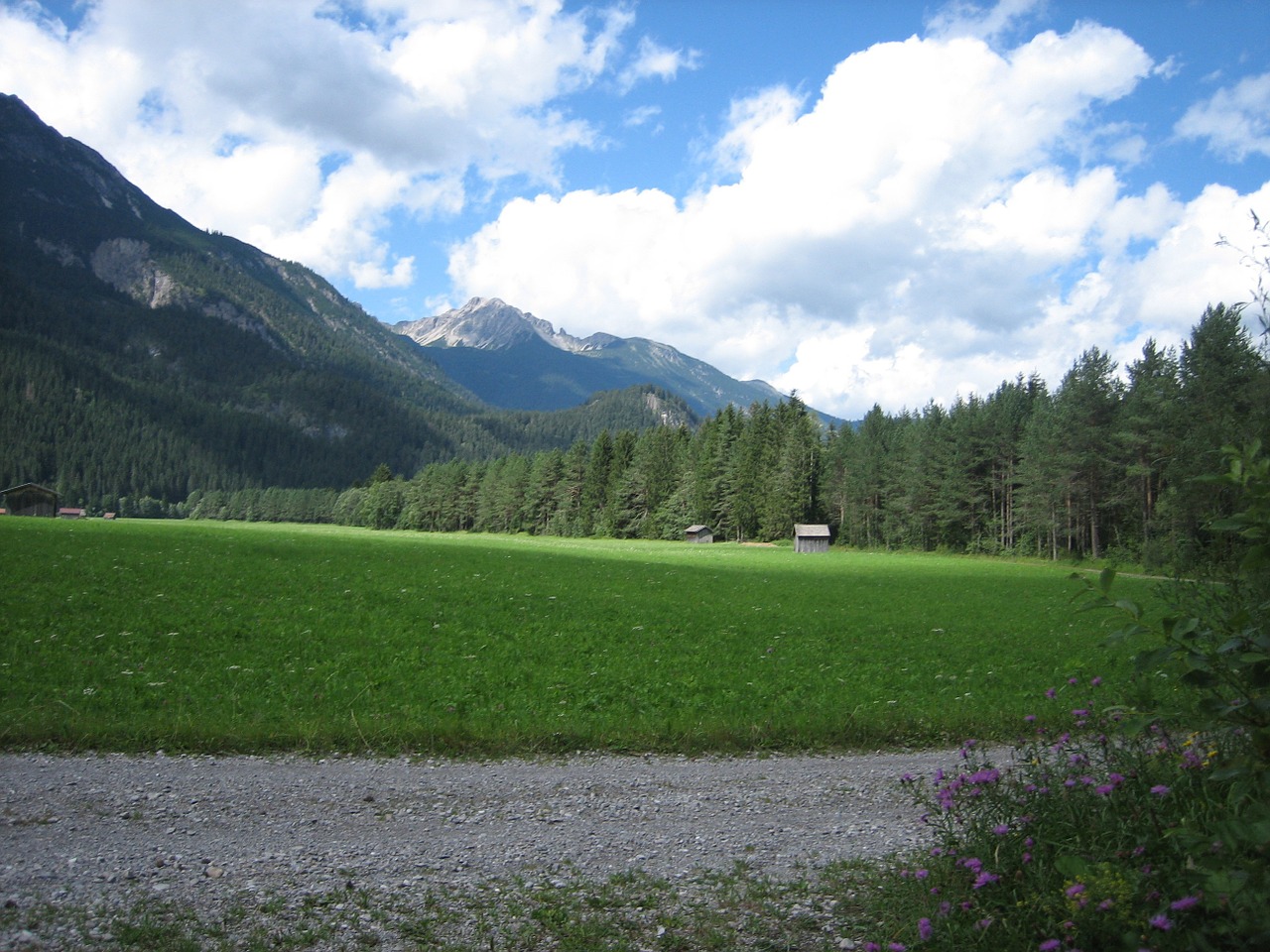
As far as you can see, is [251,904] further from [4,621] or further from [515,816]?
[4,621]

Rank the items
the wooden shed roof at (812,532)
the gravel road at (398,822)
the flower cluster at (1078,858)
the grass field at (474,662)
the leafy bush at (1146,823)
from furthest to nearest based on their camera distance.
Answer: the wooden shed roof at (812,532) → the grass field at (474,662) → the gravel road at (398,822) → the flower cluster at (1078,858) → the leafy bush at (1146,823)

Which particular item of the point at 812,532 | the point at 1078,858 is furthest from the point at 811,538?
the point at 1078,858

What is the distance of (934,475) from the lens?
9012cm

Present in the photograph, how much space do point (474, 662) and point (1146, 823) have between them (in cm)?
1221

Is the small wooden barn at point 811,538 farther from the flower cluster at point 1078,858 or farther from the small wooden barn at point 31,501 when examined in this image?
the small wooden barn at point 31,501

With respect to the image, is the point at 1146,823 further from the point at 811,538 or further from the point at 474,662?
the point at 811,538

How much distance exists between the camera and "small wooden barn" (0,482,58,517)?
9644 cm

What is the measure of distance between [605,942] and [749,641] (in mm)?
14571

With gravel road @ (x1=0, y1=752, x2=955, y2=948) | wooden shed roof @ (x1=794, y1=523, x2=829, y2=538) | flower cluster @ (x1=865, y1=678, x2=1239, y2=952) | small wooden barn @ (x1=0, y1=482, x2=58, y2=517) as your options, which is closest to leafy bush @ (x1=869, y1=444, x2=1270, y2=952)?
flower cluster @ (x1=865, y1=678, x2=1239, y2=952)

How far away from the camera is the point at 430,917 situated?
4902 mm

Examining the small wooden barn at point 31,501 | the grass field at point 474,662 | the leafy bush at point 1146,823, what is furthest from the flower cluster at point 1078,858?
the small wooden barn at point 31,501

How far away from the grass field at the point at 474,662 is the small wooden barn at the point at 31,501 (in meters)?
88.8

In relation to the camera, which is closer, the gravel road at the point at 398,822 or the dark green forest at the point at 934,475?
the gravel road at the point at 398,822

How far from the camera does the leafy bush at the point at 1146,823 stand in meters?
3.00
